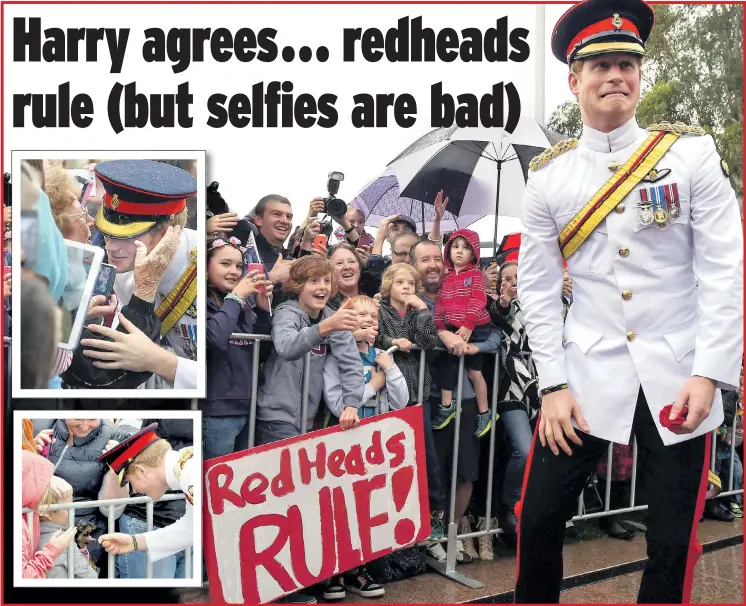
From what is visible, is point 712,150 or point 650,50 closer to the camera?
point 712,150

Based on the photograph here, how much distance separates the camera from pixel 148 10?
377cm

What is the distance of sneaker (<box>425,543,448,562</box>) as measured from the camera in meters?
4.41

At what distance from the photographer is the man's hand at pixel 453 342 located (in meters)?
4.37

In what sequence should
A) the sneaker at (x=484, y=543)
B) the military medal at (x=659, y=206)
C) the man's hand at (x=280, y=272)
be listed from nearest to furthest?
the military medal at (x=659, y=206) → the man's hand at (x=280, y=272) → the sneaker at (x=484, y=543)

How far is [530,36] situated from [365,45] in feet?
Answer: 2.32

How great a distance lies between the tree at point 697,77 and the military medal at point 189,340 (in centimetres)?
183

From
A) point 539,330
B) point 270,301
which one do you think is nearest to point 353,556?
point 270,301

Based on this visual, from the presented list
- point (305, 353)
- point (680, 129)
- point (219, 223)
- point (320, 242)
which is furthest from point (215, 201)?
point (680, 129)

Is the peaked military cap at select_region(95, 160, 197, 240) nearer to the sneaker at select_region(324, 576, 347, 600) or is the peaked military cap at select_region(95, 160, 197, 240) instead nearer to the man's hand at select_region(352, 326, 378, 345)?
the man's hand at select_region(352, 326, 378, 345)

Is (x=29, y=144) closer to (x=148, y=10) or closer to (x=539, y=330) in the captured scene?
(x=148, y=10)

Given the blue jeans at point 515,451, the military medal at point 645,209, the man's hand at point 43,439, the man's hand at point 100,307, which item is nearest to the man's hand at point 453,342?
the blue jeans at point 515,451

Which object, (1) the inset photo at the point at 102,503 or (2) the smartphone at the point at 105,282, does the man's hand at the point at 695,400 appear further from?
(2) the smartphone at the point at 105,282

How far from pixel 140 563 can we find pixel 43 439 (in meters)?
0.67

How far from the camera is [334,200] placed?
399cm
